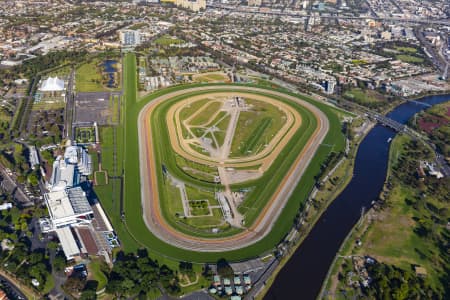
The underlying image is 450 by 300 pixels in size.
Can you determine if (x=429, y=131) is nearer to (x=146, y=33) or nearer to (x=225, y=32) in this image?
(x=225, y=32)

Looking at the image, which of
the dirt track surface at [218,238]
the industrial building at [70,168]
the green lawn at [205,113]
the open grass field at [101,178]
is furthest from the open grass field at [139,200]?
the green lawn at [205,113]

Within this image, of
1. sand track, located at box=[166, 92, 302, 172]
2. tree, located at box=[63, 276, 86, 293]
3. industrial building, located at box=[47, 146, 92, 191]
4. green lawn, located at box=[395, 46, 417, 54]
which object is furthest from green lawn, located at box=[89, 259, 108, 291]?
green lawn, located at box=[395, 46, 417, 54]

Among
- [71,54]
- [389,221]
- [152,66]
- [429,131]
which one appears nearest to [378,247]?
[389,221]

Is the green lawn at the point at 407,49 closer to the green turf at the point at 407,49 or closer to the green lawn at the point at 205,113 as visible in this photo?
the green turf at the point at 407,49

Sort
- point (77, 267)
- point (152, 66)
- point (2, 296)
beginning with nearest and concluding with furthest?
1. point (2, 296)
2. point (77, 267)
3. point (152, 66)

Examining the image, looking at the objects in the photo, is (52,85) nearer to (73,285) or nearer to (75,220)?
(75,220)

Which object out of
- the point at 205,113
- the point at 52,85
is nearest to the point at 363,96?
the point at 205,113

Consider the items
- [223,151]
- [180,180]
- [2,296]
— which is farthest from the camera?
[223,151]
